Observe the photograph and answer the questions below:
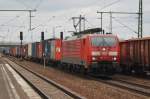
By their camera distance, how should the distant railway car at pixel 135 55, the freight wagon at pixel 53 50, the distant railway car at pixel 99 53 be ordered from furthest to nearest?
the freight wagon at pixel 53 50 < the distant railway car at pixel 135 55 < the distant railway car at pixel 99 53

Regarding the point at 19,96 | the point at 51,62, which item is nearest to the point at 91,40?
the point at 19,96

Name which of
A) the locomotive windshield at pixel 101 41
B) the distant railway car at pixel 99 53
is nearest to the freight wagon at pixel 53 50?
the distant railway car at pixel 99 53

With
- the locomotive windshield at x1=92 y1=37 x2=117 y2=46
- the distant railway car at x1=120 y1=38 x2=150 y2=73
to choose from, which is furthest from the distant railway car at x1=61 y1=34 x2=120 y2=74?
the distant railway car at x1=120 y1=38 x2=150 y2=73

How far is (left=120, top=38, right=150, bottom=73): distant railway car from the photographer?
115ft

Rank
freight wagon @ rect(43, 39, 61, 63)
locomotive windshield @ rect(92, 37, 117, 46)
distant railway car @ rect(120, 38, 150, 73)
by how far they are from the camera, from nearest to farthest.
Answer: locomotive windshield @ rect(92, 37, 117, 46) → distant railway car @ rect(120, 38, 150, 73) → freight wagon @ rect(43, 39, 61, 63)

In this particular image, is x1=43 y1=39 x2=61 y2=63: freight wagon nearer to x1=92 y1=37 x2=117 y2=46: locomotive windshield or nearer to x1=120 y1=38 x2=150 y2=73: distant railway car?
x1=120 y1=38 x2=150 y2=73: distant railway car

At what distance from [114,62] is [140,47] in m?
3.47

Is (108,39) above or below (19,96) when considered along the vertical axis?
above

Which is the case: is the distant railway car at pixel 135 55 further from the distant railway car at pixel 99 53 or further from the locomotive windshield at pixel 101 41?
the locomotive windshield at pixel 101 41

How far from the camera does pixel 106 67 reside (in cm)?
3344

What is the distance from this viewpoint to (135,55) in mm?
37875

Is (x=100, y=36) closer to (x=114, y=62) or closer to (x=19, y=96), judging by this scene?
(x=114, y=62)

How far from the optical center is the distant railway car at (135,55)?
3511 centimetres

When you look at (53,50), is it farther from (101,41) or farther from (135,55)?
(101,41)
